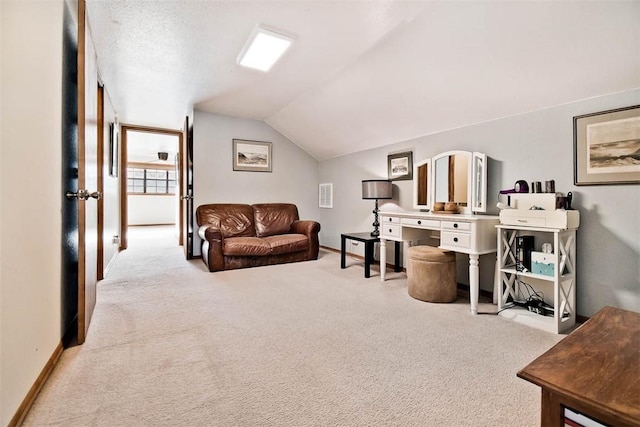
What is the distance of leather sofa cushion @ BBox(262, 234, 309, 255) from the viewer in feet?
13.8

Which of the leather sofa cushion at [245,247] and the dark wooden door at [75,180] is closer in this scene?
the dark wooden door at [75,180]

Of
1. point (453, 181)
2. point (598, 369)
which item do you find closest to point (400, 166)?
point (453, 181)

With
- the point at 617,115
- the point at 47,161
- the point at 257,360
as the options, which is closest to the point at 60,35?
the point at 47,161

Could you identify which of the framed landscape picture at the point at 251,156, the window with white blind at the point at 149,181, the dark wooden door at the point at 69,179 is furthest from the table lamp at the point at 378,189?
the window with white blind at the point at 149,181

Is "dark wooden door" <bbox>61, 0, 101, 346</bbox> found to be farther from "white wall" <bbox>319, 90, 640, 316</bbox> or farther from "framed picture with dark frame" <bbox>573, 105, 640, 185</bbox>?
"framed picture with dark frame" <bbox>573, 105, 640, 185</bbox>

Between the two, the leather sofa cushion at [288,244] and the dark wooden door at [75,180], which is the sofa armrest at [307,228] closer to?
the leather sofa cushion at [288,244]

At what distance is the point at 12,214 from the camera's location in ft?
3.93

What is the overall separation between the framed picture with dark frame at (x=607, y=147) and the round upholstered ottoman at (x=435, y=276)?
1.18m

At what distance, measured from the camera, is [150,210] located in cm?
1018

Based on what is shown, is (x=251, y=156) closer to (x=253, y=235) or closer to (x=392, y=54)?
(x=253, y=235)

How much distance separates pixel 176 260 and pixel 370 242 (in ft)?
9.93

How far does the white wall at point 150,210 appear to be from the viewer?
9.89 meters

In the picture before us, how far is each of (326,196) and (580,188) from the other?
3.77 m

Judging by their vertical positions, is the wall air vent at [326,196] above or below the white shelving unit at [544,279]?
above
